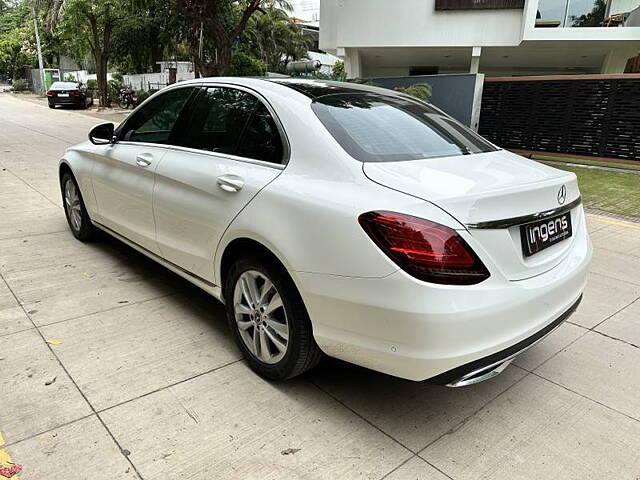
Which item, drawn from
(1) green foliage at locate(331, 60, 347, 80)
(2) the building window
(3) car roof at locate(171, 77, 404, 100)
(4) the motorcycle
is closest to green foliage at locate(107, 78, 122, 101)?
(4) the motorcycle

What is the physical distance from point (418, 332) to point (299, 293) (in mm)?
652

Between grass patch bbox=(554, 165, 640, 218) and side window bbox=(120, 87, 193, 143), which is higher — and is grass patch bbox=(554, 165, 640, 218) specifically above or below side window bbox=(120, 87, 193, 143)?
below

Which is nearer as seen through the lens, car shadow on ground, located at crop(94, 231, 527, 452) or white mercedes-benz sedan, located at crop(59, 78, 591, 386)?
white mercedes-benz sedan, located at crop(59, 78, 591, 386)

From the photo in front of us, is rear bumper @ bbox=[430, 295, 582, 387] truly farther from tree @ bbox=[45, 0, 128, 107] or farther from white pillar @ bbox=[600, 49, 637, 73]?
tree @ bbox=[45, 0, 128, 107]

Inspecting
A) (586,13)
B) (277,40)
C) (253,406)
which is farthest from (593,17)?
(277,40)

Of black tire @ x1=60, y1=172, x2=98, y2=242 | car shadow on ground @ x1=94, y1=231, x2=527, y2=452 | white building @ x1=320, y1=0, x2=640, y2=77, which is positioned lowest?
car shadow on ground @ x1=94, y1=231, x2=527, y2=452

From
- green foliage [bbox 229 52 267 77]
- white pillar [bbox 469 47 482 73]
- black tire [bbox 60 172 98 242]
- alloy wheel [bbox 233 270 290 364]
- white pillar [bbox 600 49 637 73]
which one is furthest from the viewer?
green foliage [bbox 229 52 267 77]

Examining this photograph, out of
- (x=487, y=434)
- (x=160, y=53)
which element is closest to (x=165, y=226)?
(x=487, y=434)

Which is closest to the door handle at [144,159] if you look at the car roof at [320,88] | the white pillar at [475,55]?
the car roof at [320,88]

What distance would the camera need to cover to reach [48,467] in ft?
7.23

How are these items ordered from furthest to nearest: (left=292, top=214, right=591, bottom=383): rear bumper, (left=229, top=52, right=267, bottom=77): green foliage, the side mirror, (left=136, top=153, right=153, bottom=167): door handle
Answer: (left=229, top=52, right=267, bottom=77): green foliage < the side mirror < (left=136, top=153, right=153, bottom=167): door handle < (left=292, top=214, right=591, bottom=383): rear bumper

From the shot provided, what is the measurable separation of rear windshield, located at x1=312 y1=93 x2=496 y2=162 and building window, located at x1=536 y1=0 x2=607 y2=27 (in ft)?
54.9

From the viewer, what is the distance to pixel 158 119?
12.9 ft

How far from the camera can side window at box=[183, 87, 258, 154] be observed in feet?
10.2
